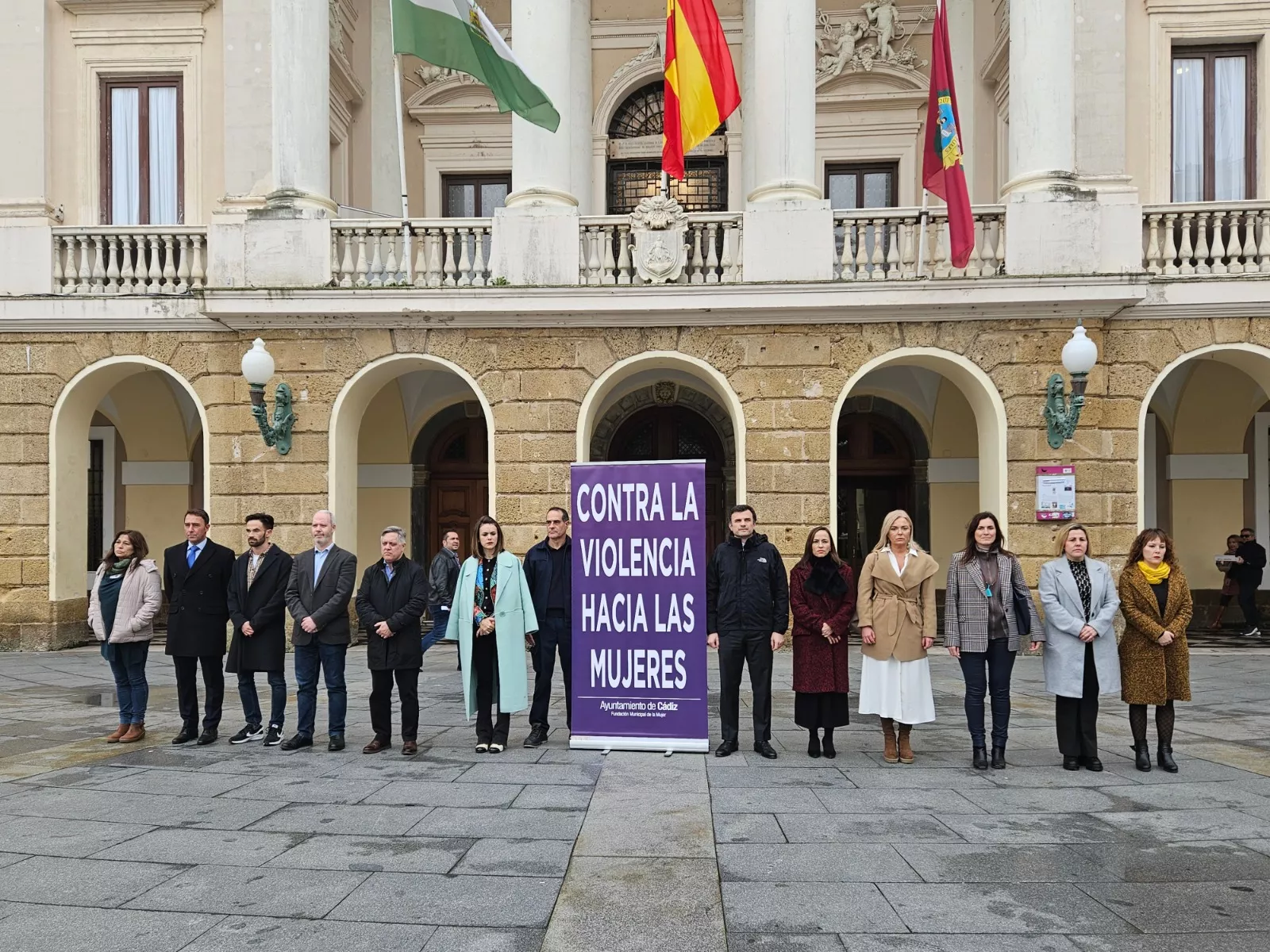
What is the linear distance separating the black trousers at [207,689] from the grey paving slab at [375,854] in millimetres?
3123

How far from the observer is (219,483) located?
1434 cm

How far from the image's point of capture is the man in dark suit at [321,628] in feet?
26.6

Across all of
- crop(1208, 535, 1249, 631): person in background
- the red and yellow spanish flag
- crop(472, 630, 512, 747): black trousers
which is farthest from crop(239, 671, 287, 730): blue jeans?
crop(1208, 535, 1249, 631): person in background

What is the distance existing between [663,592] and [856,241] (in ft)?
27.8

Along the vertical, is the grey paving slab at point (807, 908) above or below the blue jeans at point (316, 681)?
below

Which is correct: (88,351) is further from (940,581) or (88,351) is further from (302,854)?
(940,581)

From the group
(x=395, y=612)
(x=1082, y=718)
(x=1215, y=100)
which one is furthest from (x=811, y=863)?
(x=1215, y=100)

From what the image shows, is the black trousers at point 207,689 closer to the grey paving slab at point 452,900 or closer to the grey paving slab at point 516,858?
the grey paving slab at point 516,858

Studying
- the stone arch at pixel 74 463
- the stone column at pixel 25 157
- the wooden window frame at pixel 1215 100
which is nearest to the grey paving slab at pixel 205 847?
the stone arch at pixel 74 463

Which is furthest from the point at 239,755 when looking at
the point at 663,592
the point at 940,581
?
the point at 940,581

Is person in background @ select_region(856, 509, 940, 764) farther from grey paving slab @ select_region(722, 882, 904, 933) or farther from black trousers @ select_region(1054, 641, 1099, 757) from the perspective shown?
grey paving slab @ select_region(722, 882, 904, 933)

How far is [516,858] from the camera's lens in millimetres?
5328

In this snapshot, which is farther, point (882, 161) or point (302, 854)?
point (882, 161)

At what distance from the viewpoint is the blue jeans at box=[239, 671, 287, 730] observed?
8.26 m
